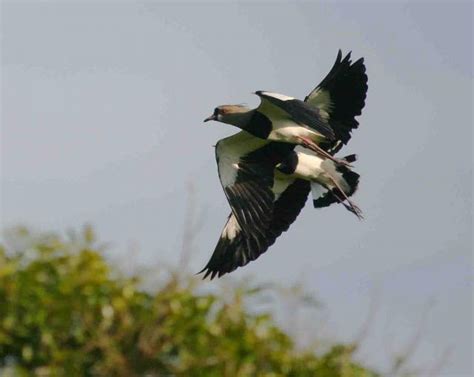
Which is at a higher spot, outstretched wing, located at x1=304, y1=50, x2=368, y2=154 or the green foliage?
outstretched wing, located at x1=304, y1=50, x2=368, y2=154

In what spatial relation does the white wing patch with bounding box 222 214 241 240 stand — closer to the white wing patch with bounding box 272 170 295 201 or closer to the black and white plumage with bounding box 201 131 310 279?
the black and white plumage with bounding box 201 131 310 279

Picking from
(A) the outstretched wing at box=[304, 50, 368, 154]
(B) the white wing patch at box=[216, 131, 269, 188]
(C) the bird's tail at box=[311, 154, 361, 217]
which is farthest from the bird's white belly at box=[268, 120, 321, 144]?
(C) the bird's tail at box=[311, 154, 361, 217]

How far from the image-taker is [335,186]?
15.0 metres

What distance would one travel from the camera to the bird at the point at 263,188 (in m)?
14.2

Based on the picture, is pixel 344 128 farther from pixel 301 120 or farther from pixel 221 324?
pixel 221 324

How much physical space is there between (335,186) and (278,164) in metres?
0.75

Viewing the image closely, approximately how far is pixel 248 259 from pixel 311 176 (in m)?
1.24

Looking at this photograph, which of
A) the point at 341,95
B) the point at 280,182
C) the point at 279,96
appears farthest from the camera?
the point at 280,182

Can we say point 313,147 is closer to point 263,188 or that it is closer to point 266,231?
point 263,188

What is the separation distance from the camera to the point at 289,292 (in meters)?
7.29

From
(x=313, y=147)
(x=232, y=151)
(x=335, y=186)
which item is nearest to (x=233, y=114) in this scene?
(x=232, y=151)

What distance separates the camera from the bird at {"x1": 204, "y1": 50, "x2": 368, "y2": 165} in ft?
45.6

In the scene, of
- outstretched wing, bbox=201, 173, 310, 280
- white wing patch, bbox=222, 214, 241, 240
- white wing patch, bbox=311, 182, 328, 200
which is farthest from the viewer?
white wing patch, bbox=311, 182, 328, 200

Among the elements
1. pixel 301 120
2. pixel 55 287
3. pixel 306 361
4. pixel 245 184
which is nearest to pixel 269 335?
pixel 306 361
